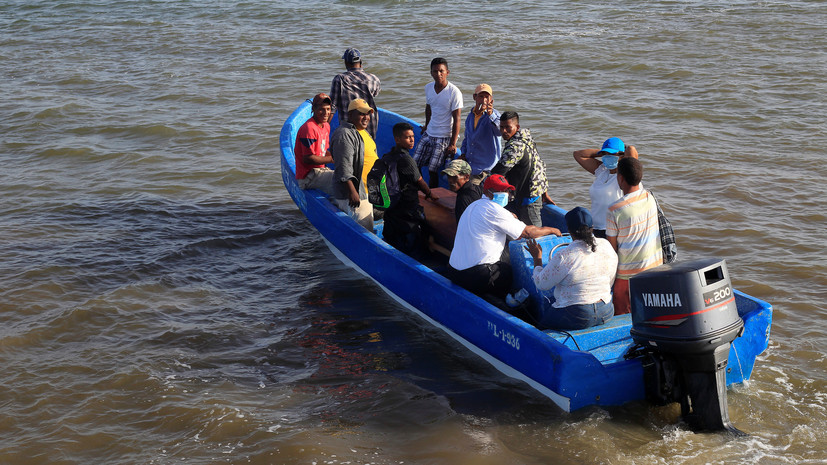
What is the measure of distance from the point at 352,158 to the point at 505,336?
2.30 meters

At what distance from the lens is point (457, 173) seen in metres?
5.86

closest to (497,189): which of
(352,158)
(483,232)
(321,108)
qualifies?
(483,232)

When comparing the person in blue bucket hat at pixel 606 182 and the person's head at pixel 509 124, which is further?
the person's head at pixel 509 124

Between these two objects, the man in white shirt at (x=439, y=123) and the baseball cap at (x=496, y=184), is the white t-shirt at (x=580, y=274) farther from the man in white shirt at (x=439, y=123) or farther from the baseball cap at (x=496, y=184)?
the man in white shirt at (x=439, y=123)

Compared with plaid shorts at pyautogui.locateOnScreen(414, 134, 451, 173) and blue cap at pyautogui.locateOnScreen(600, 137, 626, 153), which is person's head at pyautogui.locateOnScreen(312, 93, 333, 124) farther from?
blue cap at pyautogui.locateOnScreen(600, 137, 626, 153)

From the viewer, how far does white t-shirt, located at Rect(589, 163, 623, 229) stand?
5.59 metres

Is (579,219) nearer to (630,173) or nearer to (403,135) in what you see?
(630,173)

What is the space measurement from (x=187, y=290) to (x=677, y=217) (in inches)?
191

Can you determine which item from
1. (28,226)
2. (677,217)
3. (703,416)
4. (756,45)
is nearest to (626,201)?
(703,416)

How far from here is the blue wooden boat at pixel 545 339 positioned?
4.88 meters

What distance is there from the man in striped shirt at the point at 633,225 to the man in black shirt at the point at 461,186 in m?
1.06

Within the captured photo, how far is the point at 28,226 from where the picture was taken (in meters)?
8.59

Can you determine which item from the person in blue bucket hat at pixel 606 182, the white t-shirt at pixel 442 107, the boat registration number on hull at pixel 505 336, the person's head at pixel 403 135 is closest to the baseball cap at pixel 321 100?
the white t-shirt at pixel 442 107

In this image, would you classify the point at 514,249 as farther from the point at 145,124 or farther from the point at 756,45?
the point at 756,45
